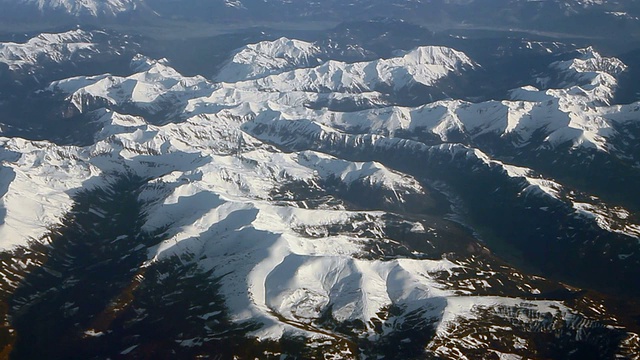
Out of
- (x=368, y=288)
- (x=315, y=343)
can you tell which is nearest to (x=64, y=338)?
(x=315, y=343)

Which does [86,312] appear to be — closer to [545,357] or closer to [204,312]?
[204,312]

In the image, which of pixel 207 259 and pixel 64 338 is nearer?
pixel 64 338

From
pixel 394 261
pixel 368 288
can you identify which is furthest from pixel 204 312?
pixel 394 261

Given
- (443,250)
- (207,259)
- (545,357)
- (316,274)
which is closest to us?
(545,357)

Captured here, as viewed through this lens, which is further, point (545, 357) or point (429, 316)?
point (429, 316)

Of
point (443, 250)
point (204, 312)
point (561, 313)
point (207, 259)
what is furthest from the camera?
point (443, 250)

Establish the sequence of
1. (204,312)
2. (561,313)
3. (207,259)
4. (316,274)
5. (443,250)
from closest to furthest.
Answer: (561,313) → (204,312) → (316,274) → (207,259) → (443,250)

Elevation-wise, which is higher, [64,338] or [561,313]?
[561,313]

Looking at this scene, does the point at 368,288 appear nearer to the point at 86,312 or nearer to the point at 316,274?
the point at 316,274

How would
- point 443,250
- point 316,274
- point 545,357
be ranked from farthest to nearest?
point 443,250, point 316,274, point 545,357
